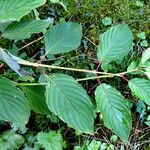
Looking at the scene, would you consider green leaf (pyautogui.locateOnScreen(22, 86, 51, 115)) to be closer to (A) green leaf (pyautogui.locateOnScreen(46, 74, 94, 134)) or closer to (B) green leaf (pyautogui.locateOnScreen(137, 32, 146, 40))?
(A) green leaf (pyautogui.locateOnScreen(46, 74, 94, 134))

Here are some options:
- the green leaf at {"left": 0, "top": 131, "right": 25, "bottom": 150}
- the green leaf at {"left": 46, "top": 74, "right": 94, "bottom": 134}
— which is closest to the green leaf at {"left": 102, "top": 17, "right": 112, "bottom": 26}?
the green leaf at {"left": 0, "top": 131, "right": 25, "bottom": 150}

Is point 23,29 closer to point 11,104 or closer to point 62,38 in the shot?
point 62,38

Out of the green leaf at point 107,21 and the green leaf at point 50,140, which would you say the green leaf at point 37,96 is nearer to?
the green leaf at point 50,140

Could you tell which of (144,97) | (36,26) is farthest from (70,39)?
(144,97)

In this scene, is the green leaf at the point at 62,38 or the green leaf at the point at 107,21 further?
the green leaf at the point at 107,21

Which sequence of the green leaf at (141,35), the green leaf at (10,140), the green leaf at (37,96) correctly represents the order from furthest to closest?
the green leaf at (141,35) < the green leaf at (10,140) < the green leaf at (37,96)

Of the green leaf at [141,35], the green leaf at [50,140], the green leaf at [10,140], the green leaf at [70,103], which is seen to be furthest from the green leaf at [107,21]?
the green leaf at [70,103]

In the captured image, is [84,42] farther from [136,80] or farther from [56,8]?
[136,80]
